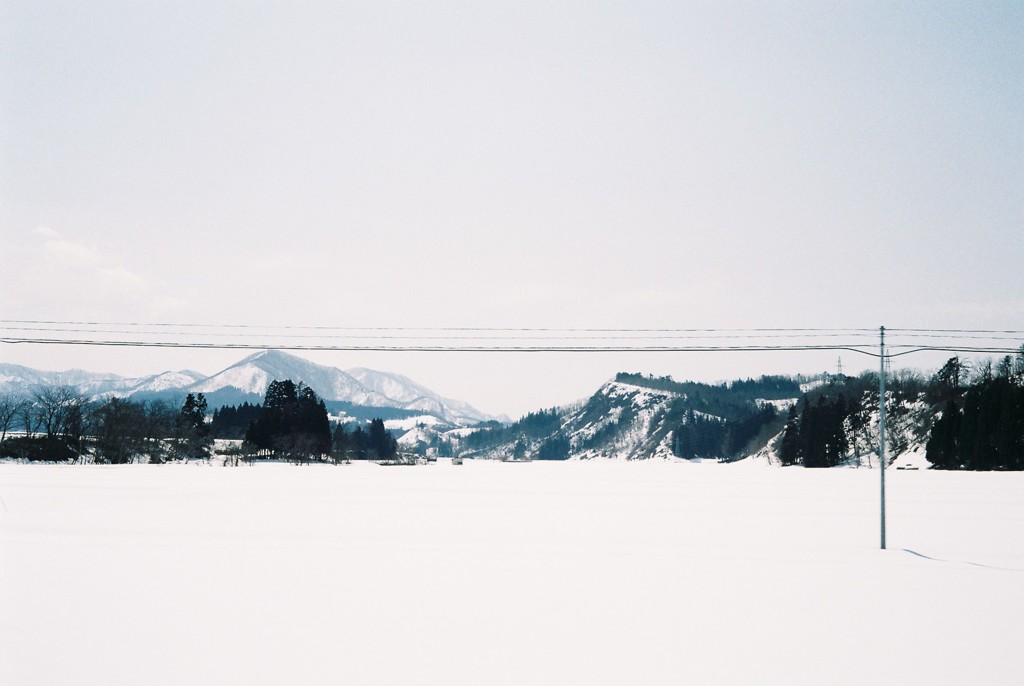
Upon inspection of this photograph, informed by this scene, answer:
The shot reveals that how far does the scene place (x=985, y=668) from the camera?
38.0 ft

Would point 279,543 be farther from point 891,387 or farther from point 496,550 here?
point 891,387

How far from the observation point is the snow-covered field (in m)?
11.2

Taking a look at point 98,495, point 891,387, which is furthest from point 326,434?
point 891,387

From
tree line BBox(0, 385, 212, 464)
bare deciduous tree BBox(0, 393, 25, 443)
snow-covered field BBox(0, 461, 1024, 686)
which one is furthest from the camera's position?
bare deciduous tree BBox(0, 393, 25, 443)

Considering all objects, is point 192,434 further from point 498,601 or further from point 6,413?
point 498,601

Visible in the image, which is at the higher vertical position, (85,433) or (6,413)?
(6,413)

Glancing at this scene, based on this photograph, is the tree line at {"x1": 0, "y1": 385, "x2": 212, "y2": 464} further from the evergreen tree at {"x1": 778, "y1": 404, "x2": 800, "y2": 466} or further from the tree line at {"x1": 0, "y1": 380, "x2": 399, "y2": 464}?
the evergreen tree at {"x1": 778, "y1": 404, "x2": 800, "y2": 466}

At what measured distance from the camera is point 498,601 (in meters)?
15.4

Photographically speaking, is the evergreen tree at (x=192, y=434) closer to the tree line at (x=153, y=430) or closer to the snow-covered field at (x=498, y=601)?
the tree line at (x=153, y=430)

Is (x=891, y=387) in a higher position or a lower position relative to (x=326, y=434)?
higher

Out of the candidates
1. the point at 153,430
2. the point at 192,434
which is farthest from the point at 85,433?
the point at 192,434

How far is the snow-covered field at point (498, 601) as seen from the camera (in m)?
11.2

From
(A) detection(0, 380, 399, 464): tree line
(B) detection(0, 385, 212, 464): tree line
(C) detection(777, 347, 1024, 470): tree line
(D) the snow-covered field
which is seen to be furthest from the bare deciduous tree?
(C) detection(777, 347, 1024, 470): tree line

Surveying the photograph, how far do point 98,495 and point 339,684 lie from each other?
129 feet
